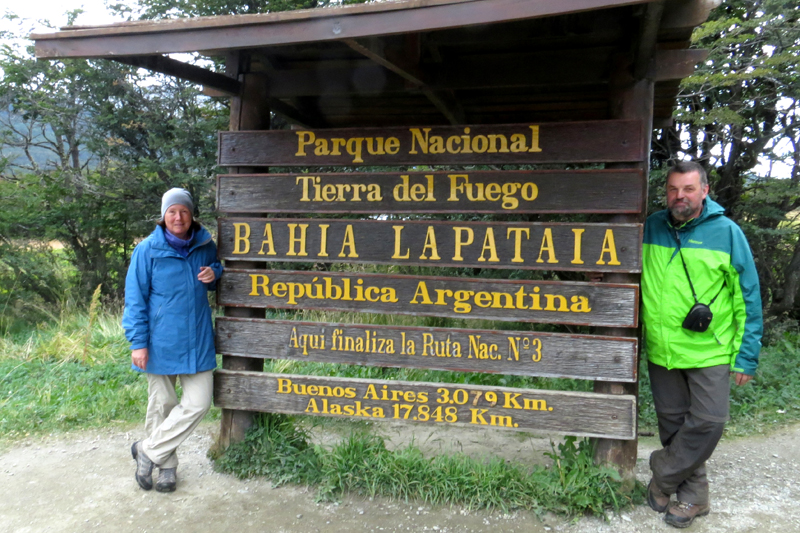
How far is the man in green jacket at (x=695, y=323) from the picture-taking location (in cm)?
308

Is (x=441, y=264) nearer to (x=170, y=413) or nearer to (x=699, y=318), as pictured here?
(x=699, y=318)

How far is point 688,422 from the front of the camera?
317cm

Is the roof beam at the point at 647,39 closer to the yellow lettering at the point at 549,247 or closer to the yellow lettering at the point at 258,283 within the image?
the yellow lettering at the point at 549,247

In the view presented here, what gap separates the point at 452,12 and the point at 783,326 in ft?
23.2

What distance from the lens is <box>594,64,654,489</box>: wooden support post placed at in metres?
3.34

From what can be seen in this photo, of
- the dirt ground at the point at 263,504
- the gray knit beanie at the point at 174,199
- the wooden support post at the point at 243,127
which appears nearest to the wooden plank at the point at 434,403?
the wooden support post at the point at 243,127

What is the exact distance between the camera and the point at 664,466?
3283 mm

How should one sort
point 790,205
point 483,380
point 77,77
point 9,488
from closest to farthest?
point 9,488 → point 483,380 → point 790,205 → point 77,77

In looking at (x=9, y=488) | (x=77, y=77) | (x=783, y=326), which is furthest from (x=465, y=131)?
(x=77, y=77)

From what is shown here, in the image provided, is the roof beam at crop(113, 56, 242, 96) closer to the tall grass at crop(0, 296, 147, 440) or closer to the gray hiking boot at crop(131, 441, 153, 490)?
the gray hiking boot at crop(131, 441, 153, 490)

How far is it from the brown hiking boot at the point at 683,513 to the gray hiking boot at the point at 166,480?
300 centimetres

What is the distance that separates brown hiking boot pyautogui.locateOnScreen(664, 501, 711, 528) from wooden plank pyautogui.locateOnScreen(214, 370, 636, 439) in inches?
17.8

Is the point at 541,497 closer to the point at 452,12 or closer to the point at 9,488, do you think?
the point at 452,12

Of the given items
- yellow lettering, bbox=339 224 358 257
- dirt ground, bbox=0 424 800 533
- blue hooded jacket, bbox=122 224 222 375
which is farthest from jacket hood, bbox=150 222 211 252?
dirt ground, bbox=0 424 800 533
